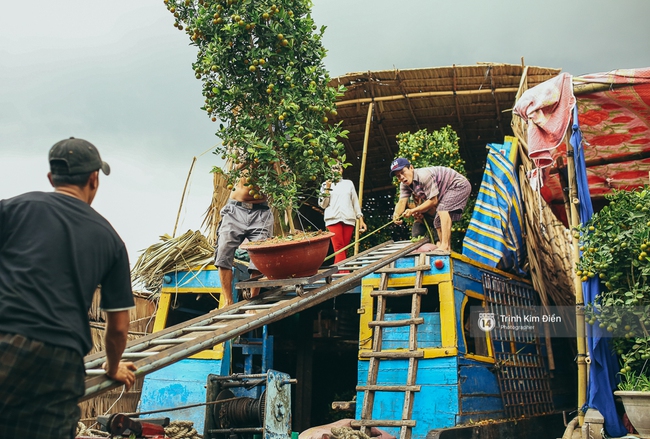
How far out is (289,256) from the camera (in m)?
5.10

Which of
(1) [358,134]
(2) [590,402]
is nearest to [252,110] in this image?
(2) [590,402]

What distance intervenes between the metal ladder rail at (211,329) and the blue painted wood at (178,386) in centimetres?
194

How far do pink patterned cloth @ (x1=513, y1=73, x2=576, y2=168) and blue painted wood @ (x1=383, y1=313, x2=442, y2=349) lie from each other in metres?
2.05

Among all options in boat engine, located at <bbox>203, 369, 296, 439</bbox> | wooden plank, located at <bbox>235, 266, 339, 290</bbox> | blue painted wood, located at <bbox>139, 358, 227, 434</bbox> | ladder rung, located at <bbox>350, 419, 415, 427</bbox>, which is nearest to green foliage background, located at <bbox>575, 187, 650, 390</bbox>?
ladder rung, located at <bbox>350, 419, 415, 427</bbox>

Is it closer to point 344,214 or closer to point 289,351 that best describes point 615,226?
point 344,214

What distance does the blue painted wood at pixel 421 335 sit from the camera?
6.40 m

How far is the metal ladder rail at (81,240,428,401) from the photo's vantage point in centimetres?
332

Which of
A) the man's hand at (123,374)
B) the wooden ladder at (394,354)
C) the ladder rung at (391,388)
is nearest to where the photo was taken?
the man's hand at (123,374)

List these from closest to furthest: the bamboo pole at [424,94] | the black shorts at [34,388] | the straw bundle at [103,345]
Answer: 1. the black shorts at [34,388]
2. the straw bundle at [103,345]
3. the bamboo pole at [424,94]

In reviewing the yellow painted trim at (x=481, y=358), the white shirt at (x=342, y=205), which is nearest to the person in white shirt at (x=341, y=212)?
the white shirt at (x=342, y=205)

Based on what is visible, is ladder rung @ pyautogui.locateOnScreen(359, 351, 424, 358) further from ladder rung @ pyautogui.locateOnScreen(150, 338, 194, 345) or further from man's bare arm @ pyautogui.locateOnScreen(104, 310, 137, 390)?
man's bare arm @ pyautogui.locateOnScreen(104, 310, 137, 390)

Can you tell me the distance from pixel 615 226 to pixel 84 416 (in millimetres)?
6313

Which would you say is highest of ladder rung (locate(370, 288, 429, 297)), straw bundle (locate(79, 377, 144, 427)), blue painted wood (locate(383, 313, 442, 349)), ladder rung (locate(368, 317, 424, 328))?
ladder rung (locate(370, 288, 429, 297))

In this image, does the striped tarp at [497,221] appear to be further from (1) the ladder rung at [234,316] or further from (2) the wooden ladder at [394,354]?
(1) the ladder rung at [234,316]
